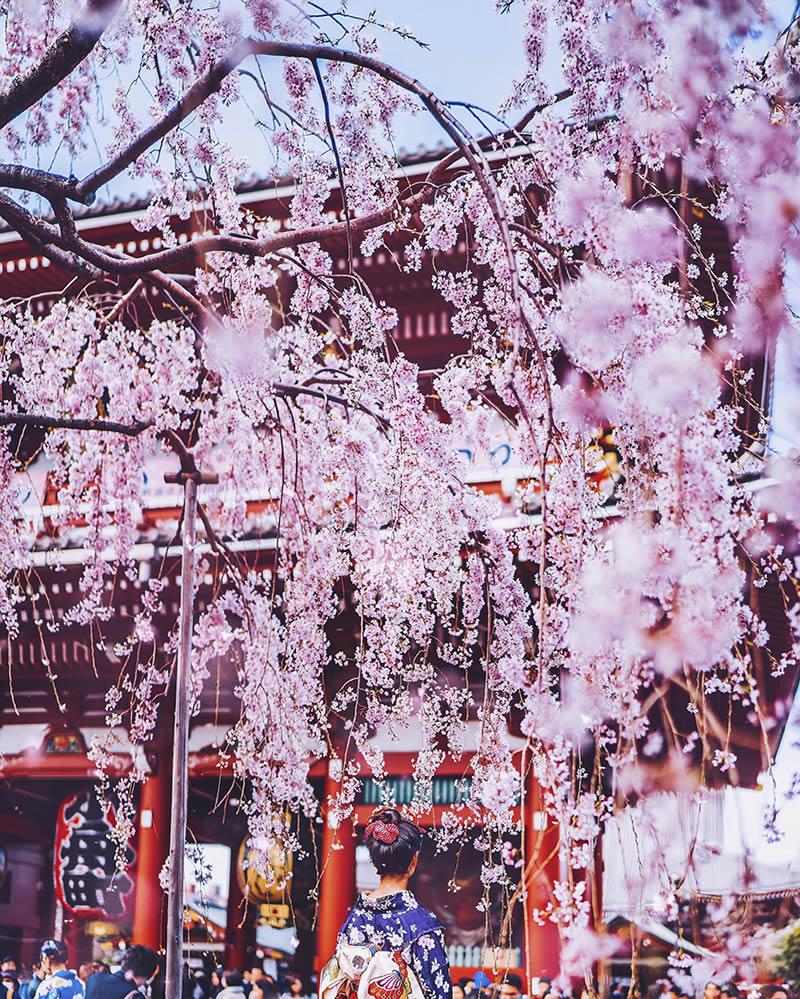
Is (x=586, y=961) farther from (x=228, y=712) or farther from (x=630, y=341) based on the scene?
(x=228, y=712)

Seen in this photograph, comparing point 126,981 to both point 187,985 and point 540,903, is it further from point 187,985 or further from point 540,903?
point 187,985

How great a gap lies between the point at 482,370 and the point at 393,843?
7.68ft

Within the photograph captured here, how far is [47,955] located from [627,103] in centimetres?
574

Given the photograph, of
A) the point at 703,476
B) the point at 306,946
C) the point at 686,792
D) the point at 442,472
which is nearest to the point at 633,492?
the point at 703,476

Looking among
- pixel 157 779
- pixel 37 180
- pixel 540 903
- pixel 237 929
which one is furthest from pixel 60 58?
pixel 237 929

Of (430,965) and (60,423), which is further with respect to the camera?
(60,423)

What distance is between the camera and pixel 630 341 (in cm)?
280

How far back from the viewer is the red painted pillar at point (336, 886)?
7188mm

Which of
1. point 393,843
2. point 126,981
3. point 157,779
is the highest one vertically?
point 157,779

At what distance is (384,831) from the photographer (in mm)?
3188

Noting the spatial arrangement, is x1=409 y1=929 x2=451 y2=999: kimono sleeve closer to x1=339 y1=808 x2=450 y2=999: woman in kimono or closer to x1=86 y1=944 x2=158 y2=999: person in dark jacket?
x1=339 y1=808 x2=450 y2=999: woman in kimono

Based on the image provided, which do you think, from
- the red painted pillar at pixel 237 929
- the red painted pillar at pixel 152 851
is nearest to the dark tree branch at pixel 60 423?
the red painted pillar at pixel 152 851

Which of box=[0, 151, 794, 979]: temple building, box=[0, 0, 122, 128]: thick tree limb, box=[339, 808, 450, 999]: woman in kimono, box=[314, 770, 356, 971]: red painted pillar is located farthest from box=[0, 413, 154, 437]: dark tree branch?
box=[314, 770, 356, 971]: red painted pillar

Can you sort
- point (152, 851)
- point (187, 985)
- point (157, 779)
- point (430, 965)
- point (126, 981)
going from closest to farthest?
1. point (430, 965)
2. point (126, 981)
3. point (152, 851)
4. point (157, 779)
5. point (187, 985)
